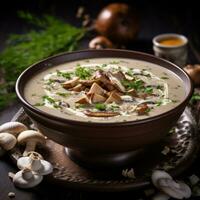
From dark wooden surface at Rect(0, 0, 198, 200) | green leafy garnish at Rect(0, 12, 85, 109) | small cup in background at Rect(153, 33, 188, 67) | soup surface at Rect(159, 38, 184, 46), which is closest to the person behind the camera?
green leafy garnish at Rect(0, 12, 85, 109)

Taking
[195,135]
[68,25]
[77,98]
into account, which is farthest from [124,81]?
[68,25]

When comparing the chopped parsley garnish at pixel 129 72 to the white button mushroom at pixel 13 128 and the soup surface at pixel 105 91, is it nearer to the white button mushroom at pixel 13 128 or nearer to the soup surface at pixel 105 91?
the soup surface at pixel 105 91

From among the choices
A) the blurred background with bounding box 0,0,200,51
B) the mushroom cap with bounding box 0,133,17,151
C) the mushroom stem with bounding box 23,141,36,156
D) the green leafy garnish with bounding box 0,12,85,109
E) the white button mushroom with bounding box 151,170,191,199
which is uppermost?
the mushroom cap with bounding box 0,133,17,151

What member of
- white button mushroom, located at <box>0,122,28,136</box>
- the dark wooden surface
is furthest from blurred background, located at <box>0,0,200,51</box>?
white button mushroom, located at <box>0,122,28,136</box>

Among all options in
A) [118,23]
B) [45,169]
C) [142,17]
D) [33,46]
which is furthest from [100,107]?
[142,17]

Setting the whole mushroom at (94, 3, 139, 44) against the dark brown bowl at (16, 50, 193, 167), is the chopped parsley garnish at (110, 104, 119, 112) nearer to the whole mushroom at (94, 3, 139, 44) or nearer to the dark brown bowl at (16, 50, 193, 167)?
the dark brown bowl at (16, 50, 193, 167)

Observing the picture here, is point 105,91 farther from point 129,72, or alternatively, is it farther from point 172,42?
point 172,42
